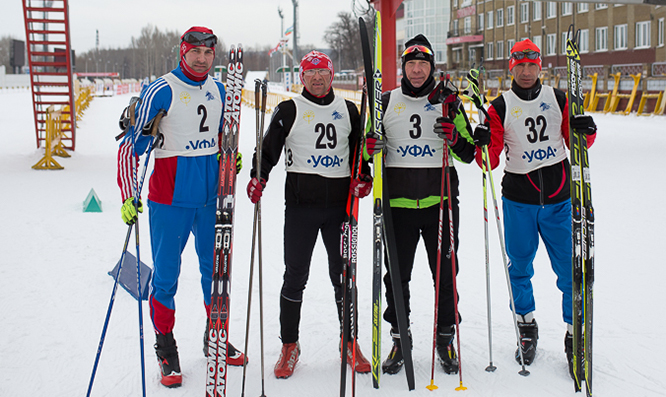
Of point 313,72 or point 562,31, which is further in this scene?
point 562,31

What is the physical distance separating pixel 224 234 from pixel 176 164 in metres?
0.48

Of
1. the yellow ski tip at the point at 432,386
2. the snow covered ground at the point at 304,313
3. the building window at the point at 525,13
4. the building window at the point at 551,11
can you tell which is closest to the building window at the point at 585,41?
the building window at the point at 551,11

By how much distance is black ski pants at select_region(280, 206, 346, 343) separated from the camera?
10.1 ft

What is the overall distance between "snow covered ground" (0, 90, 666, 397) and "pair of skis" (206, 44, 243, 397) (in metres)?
0.33

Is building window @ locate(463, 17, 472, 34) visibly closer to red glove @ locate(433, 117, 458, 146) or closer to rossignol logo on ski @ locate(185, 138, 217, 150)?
red glove @ locate(433, 117, 458, 146)

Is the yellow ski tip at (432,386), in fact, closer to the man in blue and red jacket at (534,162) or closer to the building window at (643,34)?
the man in blue and red jacket at (534,162)

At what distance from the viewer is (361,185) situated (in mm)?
2977

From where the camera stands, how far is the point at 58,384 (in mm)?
3068

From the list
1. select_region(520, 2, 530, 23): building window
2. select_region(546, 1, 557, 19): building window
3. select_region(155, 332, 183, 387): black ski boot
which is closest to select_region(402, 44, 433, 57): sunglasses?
select_region(155, 332, 183, 387): black ski boot

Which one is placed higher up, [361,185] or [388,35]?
[388,35]

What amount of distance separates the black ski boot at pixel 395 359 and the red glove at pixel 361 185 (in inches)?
33.9

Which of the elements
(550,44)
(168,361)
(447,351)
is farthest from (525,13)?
(168,361)

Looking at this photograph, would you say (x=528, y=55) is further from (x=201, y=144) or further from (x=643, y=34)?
(x=643, y=34)

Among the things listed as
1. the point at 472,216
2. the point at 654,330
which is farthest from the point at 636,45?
the point at 654,330
